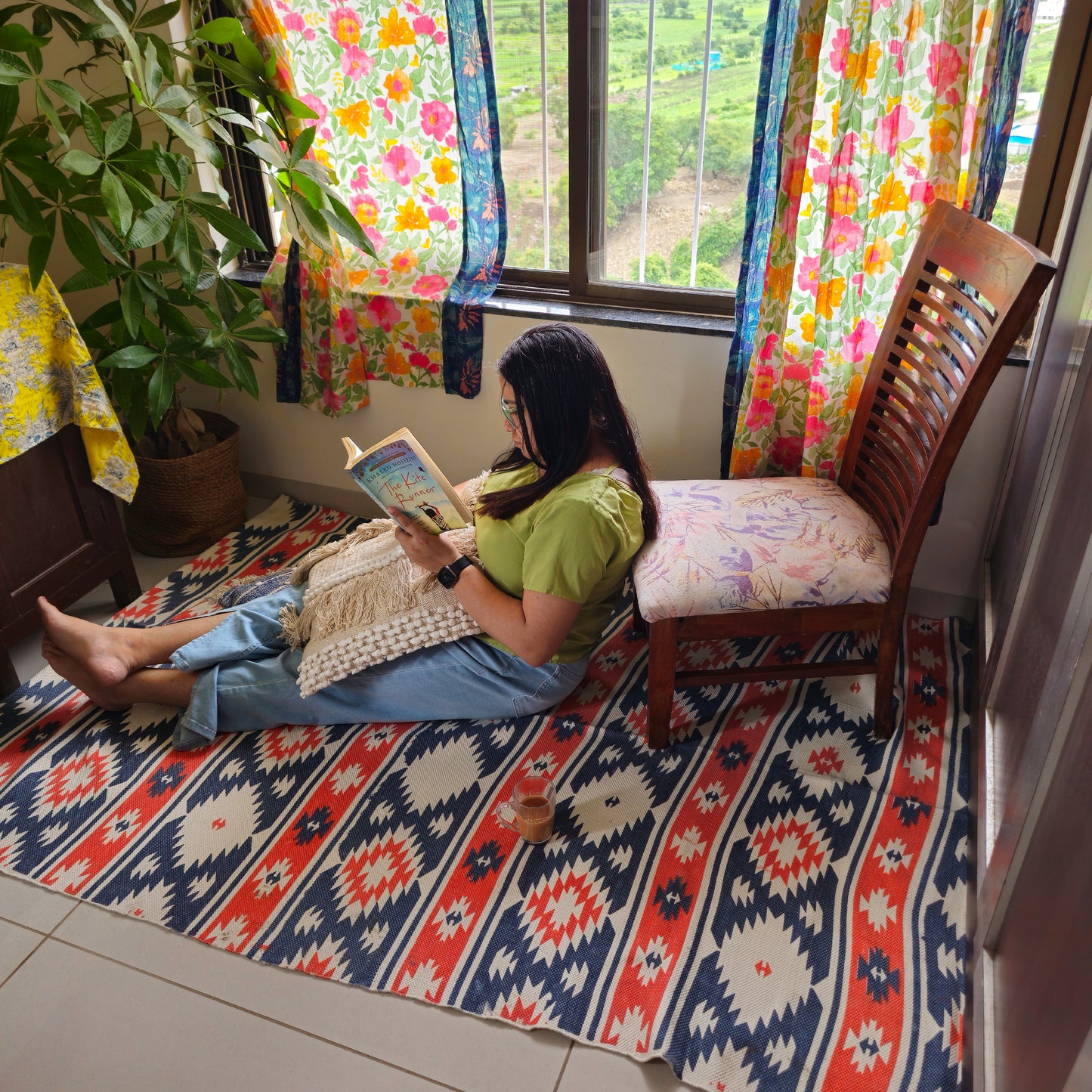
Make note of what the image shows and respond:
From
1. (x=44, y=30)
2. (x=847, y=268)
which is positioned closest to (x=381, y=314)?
(x=44, y=30)

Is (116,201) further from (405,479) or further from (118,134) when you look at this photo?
(405,479)

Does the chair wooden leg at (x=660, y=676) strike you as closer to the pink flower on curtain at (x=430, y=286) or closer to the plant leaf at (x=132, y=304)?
the pink flower on curtain at (x=430, y=286)

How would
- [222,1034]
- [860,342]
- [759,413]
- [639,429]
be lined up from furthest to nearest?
[639,429], [759,413], [860,342], [222,1034]

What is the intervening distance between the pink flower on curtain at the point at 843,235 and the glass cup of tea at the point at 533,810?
1229 mm

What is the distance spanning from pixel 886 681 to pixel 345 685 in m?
1.10

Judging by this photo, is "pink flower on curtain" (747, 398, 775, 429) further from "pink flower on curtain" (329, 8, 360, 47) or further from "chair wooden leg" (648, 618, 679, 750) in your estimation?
"pink flower on curtain" (329, 8, 360, 47)

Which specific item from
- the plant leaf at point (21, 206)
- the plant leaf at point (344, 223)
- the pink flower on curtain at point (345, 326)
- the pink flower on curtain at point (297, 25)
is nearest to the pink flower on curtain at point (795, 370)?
the plant leaf at point (344, 223)

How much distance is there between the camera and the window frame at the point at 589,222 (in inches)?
83.0

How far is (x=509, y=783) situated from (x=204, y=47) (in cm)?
178

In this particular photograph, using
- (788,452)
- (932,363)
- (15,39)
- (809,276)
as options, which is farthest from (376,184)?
(932,363)

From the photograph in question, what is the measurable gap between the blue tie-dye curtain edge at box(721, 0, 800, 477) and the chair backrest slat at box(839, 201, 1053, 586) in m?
0.29

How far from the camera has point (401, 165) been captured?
2355mm

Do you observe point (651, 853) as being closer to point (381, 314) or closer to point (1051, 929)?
point (1051, 929)

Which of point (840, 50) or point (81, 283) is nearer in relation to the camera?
point (840, 50)
